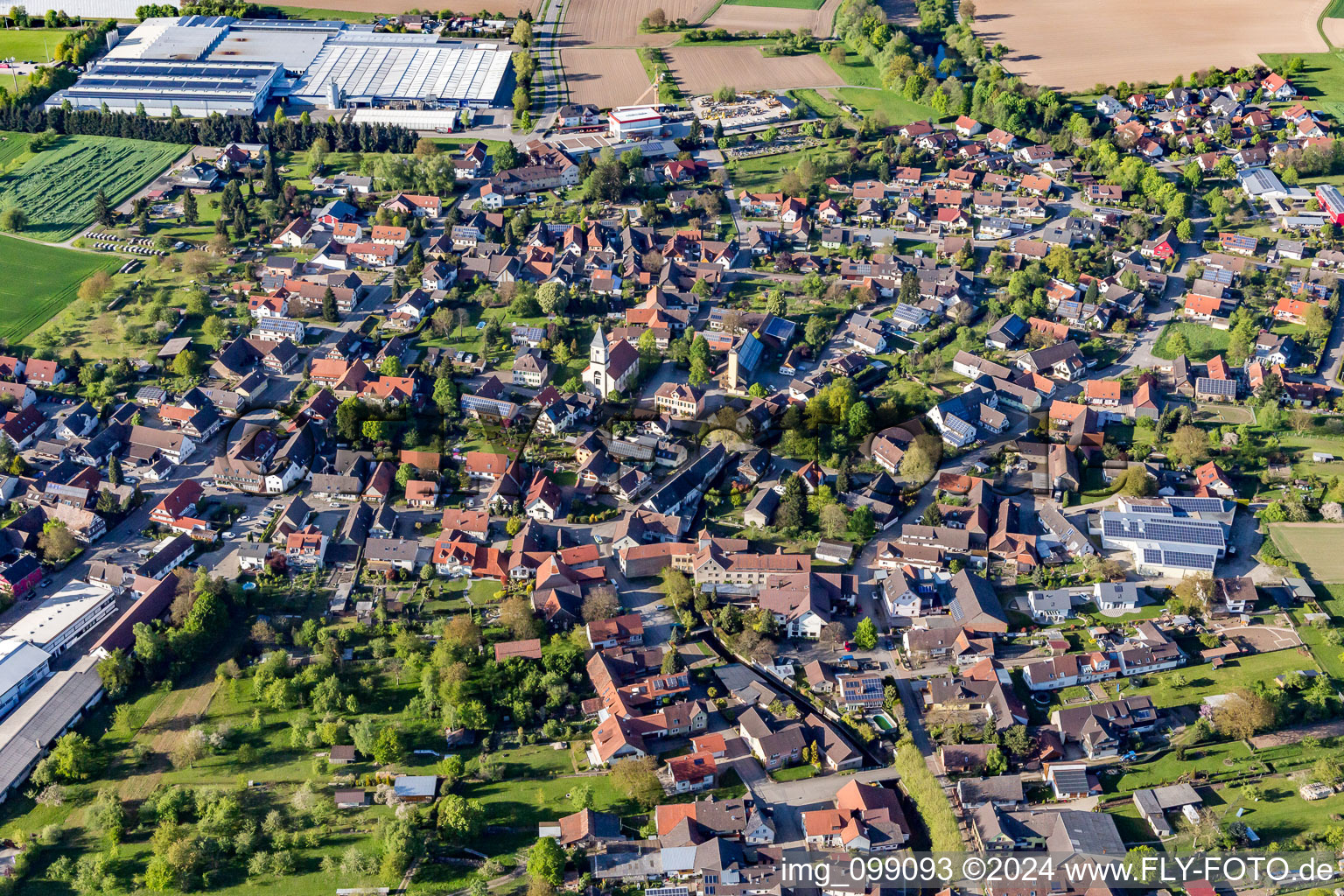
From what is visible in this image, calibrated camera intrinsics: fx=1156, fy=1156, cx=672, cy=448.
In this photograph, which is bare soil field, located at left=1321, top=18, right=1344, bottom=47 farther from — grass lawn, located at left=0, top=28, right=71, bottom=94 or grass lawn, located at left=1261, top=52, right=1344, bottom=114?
grass lawn, located at left=0, top=28, right=71, bottom=94

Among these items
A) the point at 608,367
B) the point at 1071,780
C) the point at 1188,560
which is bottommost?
the point at 1071,780

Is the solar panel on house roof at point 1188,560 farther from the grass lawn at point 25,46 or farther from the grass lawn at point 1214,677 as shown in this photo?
the grass lawn at point 25,46

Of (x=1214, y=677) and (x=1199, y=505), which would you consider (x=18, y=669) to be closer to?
(x=1214, y=677)

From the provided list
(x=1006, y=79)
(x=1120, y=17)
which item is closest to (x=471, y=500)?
(x=1006, y=79)

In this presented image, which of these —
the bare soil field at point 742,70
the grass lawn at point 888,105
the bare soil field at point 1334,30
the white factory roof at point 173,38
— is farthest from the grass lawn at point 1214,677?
the white factory roof at point 173,38

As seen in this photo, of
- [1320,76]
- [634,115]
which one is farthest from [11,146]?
[1320,76]
